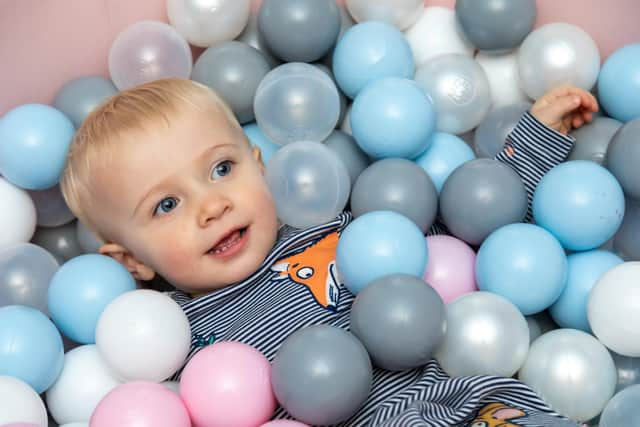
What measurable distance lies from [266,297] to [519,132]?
1.78ft

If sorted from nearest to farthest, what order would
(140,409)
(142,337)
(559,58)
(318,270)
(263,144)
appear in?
(140,409), (142,337), (318,270), (559,58), (263,144)

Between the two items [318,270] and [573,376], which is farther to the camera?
[318,270]

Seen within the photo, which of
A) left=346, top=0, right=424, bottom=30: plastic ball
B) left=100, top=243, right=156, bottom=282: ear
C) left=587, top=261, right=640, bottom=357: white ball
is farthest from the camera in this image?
left=346, top=0, right=424, bottom=30: plastic ball

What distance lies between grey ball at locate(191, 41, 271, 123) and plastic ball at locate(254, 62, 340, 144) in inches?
2.3

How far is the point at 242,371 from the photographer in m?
1.20

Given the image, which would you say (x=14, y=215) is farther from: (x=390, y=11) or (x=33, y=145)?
(x=390, y=11)

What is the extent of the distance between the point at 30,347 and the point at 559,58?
1050mm

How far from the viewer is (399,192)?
149 cm

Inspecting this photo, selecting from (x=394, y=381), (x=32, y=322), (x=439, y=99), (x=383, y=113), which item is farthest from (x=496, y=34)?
(x=32, y=322)

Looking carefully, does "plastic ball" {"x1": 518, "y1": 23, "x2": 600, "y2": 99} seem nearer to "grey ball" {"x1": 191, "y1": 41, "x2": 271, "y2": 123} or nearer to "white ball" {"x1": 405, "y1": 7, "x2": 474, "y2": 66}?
"white ball" {"x1": 405, "y1": 7, "x2": 474, "y2": 66}

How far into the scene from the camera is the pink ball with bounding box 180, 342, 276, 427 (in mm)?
1188

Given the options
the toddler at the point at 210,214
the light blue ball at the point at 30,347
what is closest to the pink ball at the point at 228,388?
the toddler at the point at 210,214

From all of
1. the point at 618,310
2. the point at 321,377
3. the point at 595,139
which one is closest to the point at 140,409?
the point at 321,377

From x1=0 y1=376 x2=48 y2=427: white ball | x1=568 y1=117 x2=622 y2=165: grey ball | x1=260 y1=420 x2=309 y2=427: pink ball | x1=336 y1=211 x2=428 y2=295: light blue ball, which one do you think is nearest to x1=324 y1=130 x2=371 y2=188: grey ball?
x1=336 y1=211 x2=428 y2=295: light blue ball
